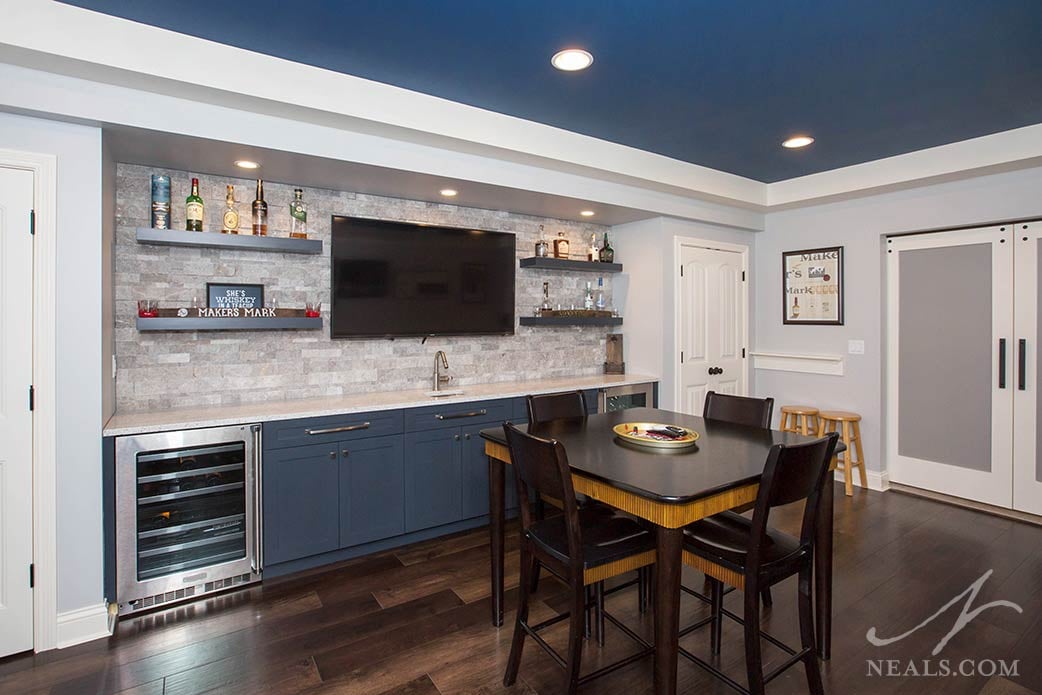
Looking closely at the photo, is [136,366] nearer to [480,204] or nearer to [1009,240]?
[480,204]

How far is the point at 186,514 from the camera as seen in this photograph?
9.14ft

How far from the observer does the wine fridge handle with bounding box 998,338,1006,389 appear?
3.99 meters

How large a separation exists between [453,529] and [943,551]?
9.98 ft

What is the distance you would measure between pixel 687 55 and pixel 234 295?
2824mm

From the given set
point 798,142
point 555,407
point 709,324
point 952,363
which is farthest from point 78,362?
point 952,363

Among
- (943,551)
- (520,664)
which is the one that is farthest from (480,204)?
(943,551)

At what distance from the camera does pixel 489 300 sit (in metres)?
4.31

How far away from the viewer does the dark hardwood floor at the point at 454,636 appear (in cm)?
214

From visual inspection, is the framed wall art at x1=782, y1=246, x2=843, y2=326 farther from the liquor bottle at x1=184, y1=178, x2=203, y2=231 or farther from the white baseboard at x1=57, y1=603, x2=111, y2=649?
the white baseboard at x1=57, y1=603, x2=111, y2=649

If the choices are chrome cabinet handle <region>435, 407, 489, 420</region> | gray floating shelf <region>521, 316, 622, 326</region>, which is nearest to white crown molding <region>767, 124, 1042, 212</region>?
gray floating shelf <region>521, 316, 622, 326</region>

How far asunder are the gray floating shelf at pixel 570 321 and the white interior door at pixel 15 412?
3.06 m

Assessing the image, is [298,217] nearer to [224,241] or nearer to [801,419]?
[224,241]

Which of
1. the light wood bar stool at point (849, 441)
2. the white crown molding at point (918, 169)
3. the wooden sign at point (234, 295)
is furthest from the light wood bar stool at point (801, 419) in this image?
the wooden sign at point (234, 295)

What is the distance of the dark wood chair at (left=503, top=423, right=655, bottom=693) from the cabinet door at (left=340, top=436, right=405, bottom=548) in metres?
1.34
